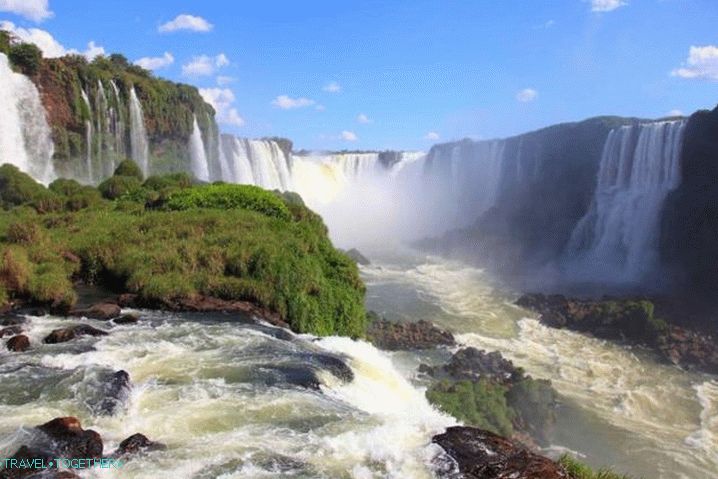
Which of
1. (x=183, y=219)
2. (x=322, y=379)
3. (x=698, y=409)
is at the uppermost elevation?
(x=183, y=219)

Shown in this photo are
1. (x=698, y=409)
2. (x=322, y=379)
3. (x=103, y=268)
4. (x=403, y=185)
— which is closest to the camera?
(x=322, y=379)

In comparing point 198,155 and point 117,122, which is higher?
point 117,122

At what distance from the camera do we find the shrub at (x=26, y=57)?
3064 centimetres

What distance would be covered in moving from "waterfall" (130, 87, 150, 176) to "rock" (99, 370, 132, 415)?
3403cm

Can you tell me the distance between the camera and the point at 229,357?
9.29m

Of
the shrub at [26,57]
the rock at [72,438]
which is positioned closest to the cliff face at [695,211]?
the rock at [72,438]

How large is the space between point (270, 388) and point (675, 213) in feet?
119

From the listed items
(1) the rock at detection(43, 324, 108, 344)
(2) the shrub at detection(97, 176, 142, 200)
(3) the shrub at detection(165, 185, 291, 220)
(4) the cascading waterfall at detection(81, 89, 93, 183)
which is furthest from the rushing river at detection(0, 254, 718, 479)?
(4) the cascading waterfall at detection(81, 89, 93, 183)

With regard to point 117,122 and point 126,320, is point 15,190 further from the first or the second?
point 117,122

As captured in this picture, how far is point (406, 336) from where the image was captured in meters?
22.9

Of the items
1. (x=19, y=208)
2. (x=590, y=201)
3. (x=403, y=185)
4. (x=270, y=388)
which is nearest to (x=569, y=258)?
(x=590, y=201)

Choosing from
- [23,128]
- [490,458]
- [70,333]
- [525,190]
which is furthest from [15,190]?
[525,190]

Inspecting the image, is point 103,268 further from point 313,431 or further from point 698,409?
point 698,409

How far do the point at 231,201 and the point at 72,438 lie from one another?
553 inches
